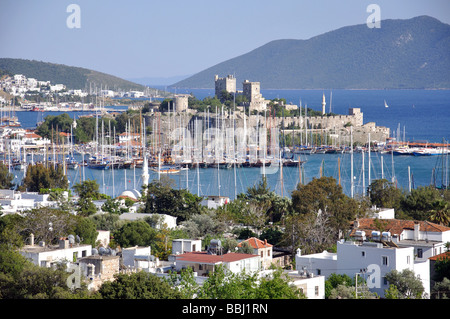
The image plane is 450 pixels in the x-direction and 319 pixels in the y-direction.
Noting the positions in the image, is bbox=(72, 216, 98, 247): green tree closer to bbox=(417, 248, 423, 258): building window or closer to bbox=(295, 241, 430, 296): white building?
bbox=(295, 241, 430, 296): white building

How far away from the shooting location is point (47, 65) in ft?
338

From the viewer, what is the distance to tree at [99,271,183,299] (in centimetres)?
1205

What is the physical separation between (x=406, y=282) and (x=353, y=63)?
146ft

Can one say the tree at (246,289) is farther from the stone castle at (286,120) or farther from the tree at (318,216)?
the stone castle at (286,120)

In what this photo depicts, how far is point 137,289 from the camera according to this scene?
12234mm

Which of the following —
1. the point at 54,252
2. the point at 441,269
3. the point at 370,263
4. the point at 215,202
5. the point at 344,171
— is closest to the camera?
the point at 370,263

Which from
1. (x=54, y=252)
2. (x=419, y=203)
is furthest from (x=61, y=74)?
(x=54, y=252)

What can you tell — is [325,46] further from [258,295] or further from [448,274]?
[258,295]

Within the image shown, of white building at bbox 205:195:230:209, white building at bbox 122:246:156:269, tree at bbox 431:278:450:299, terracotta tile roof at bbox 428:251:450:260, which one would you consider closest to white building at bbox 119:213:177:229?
white building at bbox 205:195:230:209

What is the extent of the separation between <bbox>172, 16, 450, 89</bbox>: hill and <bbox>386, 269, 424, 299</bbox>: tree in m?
29.2

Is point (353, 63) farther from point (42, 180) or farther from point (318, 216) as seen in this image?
point (318, 216)

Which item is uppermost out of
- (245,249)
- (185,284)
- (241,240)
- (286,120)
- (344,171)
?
(286,120)

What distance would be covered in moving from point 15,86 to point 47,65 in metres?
5.09
